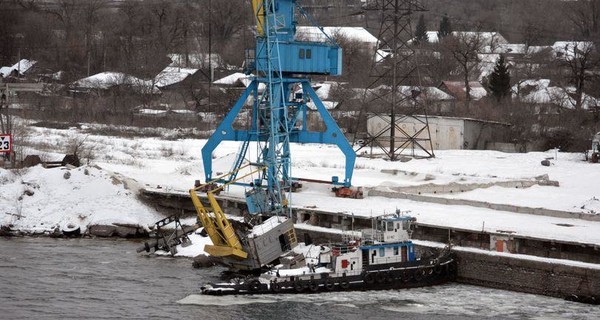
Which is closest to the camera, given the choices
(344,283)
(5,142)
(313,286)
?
(313,286)

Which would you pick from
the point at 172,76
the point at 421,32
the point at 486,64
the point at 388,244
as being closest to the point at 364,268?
the point at 388,244

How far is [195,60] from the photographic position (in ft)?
355

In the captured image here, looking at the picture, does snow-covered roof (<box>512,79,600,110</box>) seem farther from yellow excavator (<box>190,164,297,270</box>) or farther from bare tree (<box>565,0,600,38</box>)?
yellow excavator (<box>190,164,297,270</box>)

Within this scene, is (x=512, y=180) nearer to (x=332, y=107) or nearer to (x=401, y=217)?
(x=401, y=217)

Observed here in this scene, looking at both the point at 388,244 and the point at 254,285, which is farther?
the point at 388,244

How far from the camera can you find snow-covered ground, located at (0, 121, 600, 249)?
44375mm

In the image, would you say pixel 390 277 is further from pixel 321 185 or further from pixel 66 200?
pixel 66 200

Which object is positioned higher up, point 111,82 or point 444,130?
point 111,82

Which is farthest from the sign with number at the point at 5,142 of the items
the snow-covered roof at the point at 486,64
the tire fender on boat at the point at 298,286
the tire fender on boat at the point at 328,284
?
the snow-covered roof at the point at 486,64

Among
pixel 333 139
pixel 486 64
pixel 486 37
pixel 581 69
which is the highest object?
pixel 486 37

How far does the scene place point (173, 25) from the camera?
122 m

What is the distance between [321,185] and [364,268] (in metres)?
13.3

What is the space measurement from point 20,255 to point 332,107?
149 ft

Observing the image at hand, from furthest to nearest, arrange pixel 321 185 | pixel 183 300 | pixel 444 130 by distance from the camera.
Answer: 1. pixel 444 130
2. pixel 321 185
3. pixel 183 300
